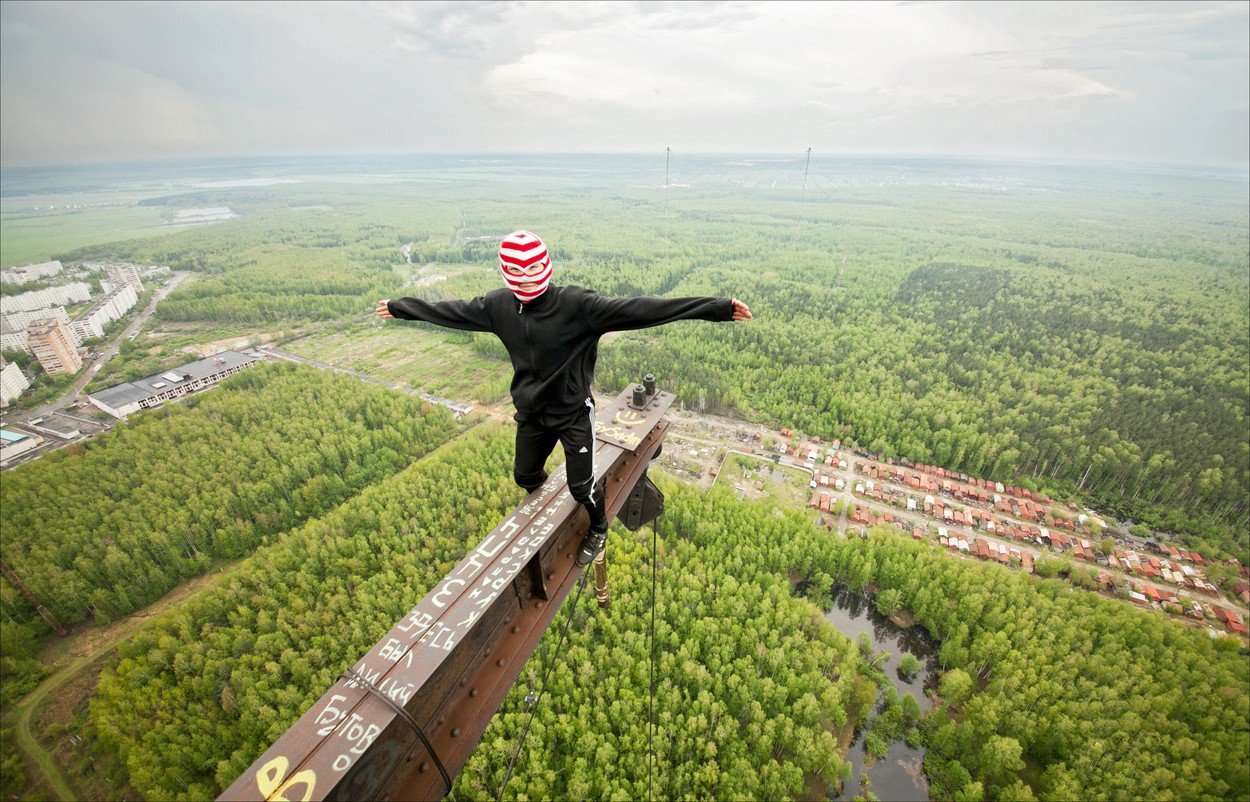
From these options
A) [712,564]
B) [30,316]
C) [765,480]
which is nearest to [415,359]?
[765,480]

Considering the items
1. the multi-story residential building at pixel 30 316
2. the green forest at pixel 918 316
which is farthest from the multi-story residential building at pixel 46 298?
the green forest at pixel 918 316

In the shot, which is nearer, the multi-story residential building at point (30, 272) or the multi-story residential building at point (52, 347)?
the multi-story residential building at point (52, 347)

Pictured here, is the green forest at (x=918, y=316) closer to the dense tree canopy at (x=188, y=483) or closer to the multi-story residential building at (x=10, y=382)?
the multi-story residential building at (x=10, y=382)

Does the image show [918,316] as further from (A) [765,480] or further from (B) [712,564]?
(B) [712,564]

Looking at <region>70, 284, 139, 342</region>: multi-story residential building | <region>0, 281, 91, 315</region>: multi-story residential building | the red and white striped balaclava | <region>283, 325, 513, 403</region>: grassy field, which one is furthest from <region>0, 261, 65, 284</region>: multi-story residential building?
the red and white striped balaclava

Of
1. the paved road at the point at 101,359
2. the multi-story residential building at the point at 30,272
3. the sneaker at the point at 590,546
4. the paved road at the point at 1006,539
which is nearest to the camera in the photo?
the sneaker at the point at 590,546

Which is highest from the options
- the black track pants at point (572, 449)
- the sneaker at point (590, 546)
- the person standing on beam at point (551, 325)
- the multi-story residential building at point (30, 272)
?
the person standing on beam at point (551, 325)

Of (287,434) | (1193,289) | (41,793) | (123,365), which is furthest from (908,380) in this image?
(123,365)

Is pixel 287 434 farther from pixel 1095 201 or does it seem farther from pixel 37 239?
pixel 1095 201
